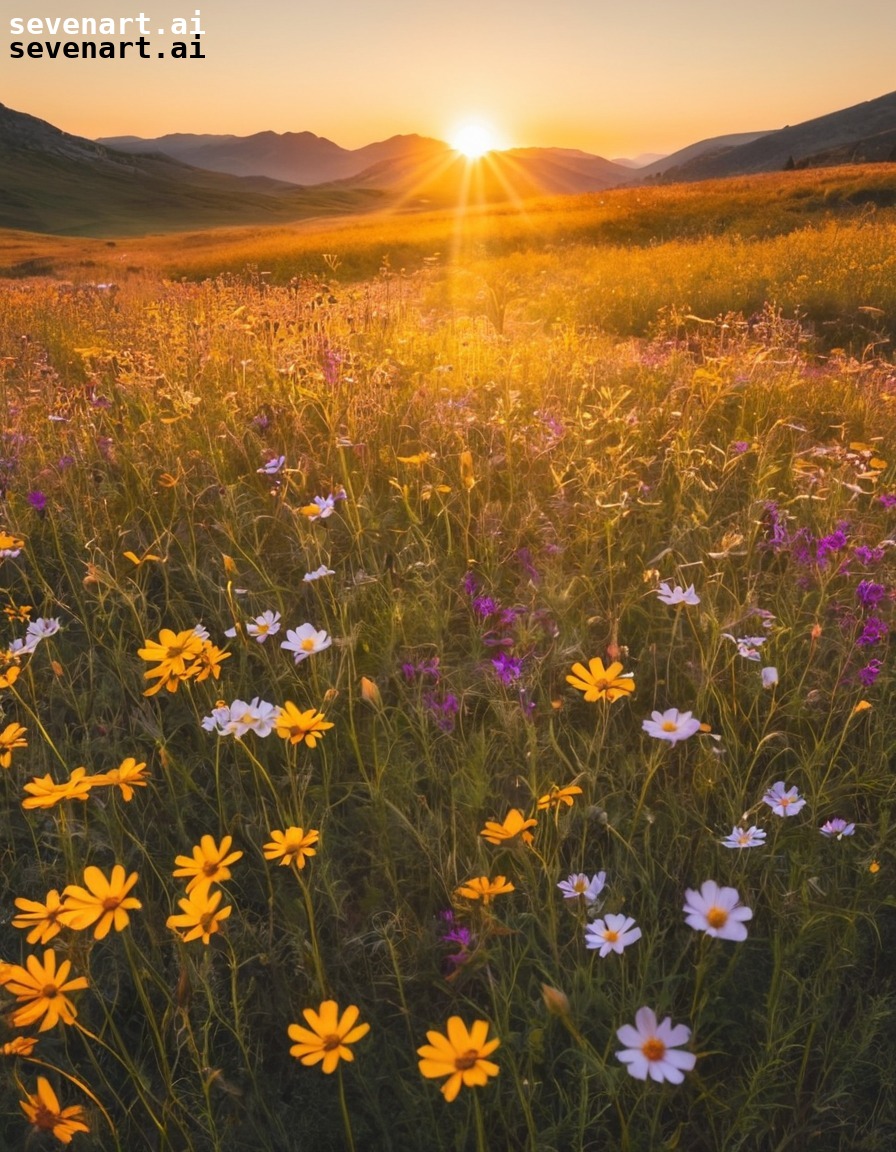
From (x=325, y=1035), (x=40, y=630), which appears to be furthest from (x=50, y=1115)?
(x=40, y=630)

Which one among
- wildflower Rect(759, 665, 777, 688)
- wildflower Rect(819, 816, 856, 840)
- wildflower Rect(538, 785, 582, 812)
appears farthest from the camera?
wildflower Rect(759, 665, 777, 688)

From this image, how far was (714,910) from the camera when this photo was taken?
1.06 m

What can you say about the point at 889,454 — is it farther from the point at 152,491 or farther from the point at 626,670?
the point at 152,491

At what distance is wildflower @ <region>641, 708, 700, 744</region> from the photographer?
1325mm

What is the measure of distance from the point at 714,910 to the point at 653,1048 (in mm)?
203

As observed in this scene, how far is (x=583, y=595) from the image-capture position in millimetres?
2371

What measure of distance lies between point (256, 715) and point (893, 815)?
59.3 inches

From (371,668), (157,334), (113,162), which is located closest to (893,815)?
(371,668)

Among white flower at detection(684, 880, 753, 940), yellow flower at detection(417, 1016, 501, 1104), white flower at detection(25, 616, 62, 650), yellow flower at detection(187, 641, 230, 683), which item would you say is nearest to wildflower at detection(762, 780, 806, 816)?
white flower at detection(684, 880, 753, 940)

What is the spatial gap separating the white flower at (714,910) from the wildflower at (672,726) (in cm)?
30

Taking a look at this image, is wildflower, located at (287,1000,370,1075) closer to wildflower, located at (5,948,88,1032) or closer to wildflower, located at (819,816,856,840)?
wildflower, located at (5,948,88,1032)

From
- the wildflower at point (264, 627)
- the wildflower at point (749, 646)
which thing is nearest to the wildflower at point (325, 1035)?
the wildflower at point (264, 627)

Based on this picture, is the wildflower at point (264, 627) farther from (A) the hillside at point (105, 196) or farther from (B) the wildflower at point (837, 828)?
(A) the hillside at point (105, 196)

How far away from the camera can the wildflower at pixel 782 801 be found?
1.47 m
